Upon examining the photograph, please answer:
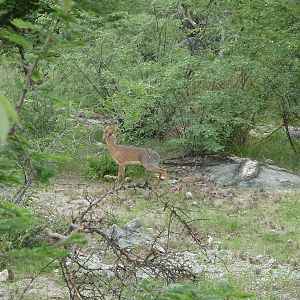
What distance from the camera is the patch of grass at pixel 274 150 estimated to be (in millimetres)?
13743

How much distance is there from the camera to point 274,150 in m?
14.4

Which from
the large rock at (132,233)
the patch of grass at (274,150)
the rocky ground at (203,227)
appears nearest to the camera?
the rocky ground at (203,227)

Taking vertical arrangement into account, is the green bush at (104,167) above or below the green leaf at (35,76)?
below

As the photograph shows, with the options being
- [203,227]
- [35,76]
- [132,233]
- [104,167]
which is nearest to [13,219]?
[35,76]

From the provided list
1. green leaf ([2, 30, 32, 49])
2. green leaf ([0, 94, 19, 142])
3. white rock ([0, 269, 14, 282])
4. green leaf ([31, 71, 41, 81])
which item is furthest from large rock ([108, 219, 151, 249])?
green leaf ([0, 94, 19, 142])

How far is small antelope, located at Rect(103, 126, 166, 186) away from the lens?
1220 cm

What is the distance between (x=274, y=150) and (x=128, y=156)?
3445 millimetres

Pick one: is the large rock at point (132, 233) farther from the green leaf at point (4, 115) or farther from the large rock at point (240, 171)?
the green leaf at point (4, 115)

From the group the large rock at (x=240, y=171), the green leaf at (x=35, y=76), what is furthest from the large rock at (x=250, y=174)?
the green leaf at (x=35, y=76)

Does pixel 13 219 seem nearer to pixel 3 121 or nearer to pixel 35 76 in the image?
pixel 35 76

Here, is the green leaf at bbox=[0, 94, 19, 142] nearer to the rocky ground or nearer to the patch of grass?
the rocky ground

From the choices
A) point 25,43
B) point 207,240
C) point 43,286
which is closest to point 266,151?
point 207,240

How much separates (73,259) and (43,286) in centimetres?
340

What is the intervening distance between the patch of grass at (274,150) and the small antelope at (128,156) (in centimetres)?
225
